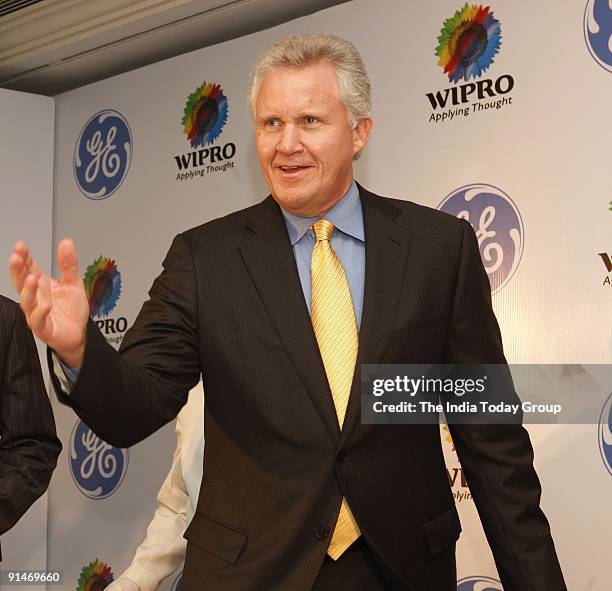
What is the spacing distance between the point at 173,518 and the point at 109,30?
2.42 meters

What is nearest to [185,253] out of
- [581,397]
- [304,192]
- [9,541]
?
[304,192]

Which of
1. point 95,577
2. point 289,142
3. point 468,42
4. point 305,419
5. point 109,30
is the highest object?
point 109,30

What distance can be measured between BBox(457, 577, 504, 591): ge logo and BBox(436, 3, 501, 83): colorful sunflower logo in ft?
5.55

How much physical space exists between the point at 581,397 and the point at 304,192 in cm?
143

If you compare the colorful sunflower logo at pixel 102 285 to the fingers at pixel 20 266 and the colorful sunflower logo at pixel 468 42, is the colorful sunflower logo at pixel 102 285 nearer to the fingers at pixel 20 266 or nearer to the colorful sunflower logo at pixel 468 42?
the colorful sunflower logo at pixel 468 42

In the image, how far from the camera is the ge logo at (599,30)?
3.26 meters

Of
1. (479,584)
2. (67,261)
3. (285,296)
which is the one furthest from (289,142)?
(479,584)

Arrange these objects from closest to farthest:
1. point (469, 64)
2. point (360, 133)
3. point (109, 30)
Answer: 1. point (360, 133)
2. point (469, 64)
3. point (109, 30)

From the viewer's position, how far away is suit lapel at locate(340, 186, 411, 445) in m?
2.01

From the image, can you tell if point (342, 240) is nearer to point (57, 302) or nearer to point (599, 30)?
point (57, 302)

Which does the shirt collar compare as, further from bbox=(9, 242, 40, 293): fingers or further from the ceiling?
the ceiling

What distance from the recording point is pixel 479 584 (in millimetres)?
3512

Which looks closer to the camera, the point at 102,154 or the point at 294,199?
the point at 294,199

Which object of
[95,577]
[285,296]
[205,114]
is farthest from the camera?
[95,577]
